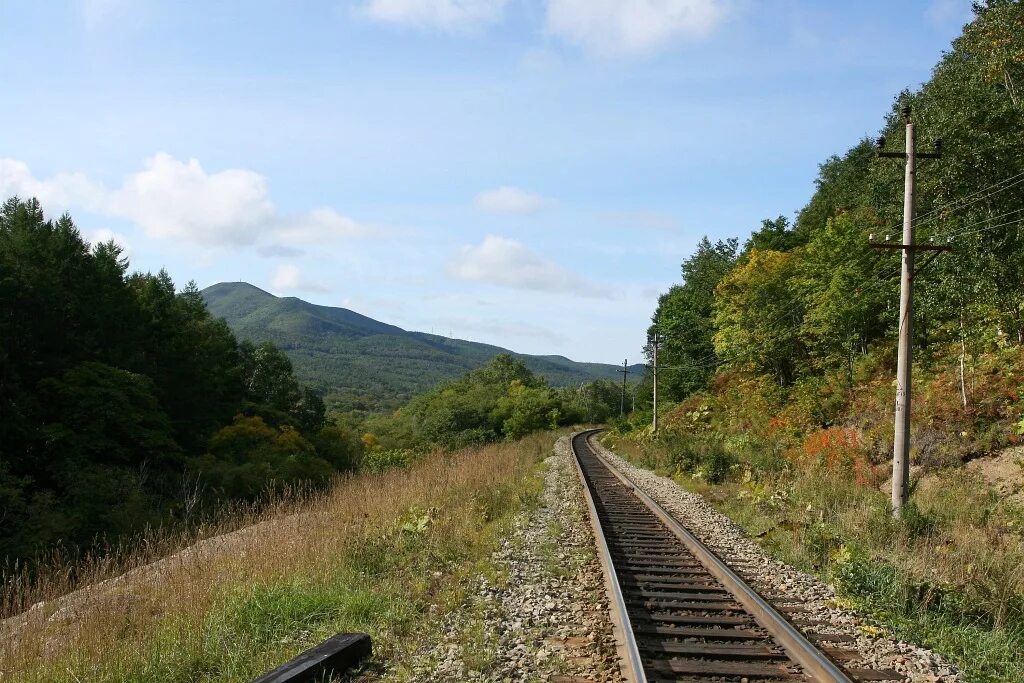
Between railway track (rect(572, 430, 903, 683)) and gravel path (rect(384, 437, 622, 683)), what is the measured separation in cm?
23

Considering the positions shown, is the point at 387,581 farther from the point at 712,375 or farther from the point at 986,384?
the point at 712,375

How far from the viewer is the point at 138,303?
159 ft

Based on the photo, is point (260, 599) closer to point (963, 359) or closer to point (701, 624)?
point (701, 624)

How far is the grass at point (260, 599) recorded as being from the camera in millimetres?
5730

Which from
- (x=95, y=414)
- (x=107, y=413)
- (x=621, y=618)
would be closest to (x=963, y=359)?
(x=621, y=618)

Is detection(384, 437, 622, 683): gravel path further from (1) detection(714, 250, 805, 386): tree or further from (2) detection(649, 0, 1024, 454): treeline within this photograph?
(1) detection(714, 250, 805, 386): tree

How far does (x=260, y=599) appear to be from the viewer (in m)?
7.16

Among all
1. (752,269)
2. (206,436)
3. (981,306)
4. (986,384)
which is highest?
(752,269)

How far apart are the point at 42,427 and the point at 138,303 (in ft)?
63.8

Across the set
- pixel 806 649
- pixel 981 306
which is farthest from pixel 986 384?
pixel 806 649

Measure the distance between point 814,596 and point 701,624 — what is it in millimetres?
1854

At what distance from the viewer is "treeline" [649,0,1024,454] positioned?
17.8m

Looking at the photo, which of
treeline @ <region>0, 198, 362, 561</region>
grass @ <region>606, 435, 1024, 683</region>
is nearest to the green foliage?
treeline @ <region>0, 198, 362, 561</region>

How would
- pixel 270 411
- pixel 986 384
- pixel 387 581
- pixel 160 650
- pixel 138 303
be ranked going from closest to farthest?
pixel 160 650, pixel 387 581, pixel 986 384, pixel 138 303, pixel 270 411
